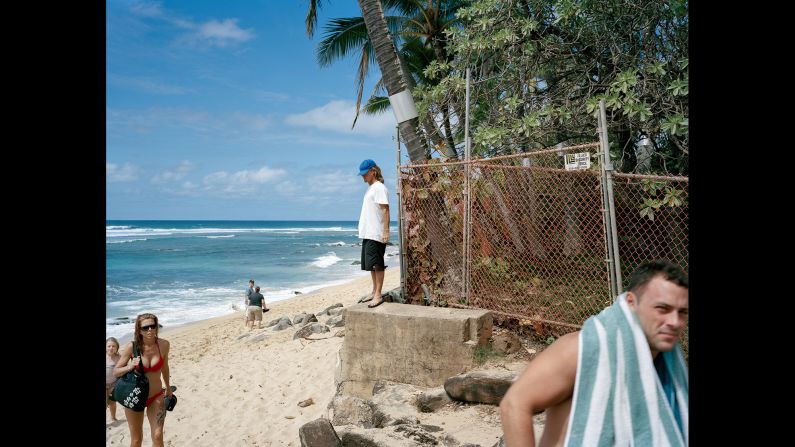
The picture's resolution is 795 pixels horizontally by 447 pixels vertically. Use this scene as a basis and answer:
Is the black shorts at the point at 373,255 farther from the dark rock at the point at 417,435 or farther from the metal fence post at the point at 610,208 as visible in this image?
the metal fence post at the point at 610,208

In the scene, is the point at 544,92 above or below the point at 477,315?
above

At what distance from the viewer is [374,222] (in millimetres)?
6035

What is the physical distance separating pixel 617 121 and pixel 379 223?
3465 millimetres

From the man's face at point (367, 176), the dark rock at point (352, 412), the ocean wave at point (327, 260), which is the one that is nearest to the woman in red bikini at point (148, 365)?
the dark rock at point (352, 412)

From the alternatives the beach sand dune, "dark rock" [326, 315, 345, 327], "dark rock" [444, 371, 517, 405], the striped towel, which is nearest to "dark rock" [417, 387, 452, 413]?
"dark rock" [444, 371, 517, 405]

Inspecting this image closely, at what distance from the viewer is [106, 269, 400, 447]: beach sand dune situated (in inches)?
290

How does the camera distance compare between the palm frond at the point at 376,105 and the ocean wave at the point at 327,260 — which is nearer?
the palm frond at the point at 376,105

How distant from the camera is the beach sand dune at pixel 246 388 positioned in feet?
24.2

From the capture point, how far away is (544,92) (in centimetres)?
812

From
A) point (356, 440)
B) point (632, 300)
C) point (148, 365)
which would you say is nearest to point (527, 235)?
point (356, 440)

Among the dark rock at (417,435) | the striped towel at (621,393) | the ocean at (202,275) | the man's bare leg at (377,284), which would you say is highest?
the striped towel at (621,393)

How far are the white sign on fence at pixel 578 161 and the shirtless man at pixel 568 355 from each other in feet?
11.0
